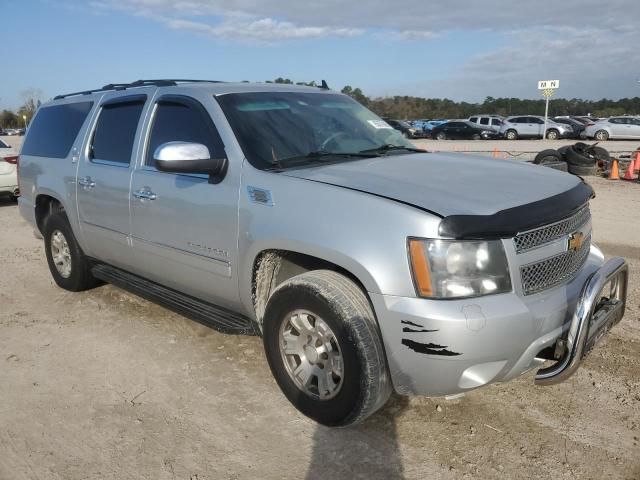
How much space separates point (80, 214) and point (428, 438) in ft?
11.5

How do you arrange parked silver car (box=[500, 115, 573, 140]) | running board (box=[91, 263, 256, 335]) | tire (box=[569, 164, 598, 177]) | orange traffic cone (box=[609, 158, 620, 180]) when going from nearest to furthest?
1. running board (box=[91, 263, 256, 335])
2. orange traffic cone (box=[609, 158, 620, 180])
3. tire (box=[569, 164, 598, 177])
4. parked silver car (box=[500, 115, 573, 140])

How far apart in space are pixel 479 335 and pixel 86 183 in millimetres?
3579

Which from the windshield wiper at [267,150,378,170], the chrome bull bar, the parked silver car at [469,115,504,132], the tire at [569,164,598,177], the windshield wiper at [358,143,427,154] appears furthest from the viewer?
the parked silver car at [469,115,504,132]

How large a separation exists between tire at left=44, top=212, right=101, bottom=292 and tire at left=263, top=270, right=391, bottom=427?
9.08ft

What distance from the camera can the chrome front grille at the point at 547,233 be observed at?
2.70 meters

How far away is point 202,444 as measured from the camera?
119 inches

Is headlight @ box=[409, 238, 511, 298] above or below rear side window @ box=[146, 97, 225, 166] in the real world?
below

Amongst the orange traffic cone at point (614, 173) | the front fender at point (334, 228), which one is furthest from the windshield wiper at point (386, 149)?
the orange traffic cone at point (614, 173)

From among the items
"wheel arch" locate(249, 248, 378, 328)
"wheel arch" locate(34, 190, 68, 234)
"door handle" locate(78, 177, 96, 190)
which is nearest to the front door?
"wheel arch" locate(249, 248, 378, 328)

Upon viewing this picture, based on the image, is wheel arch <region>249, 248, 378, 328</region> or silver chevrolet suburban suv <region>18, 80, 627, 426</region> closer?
silver chevrolet suburban suv <region>18, 80, 627, 426</region>

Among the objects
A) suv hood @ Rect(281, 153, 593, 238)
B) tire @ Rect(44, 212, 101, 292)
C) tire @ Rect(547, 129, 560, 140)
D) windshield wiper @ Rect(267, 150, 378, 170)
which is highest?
tire @ Rect(547, 129, 560, 140)

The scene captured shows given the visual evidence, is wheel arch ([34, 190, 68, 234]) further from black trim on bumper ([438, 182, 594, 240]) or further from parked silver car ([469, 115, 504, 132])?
parked silver car ([469, 115, 504, 132])

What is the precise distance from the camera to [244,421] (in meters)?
3.25

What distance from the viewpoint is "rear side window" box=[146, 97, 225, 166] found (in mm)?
3662
